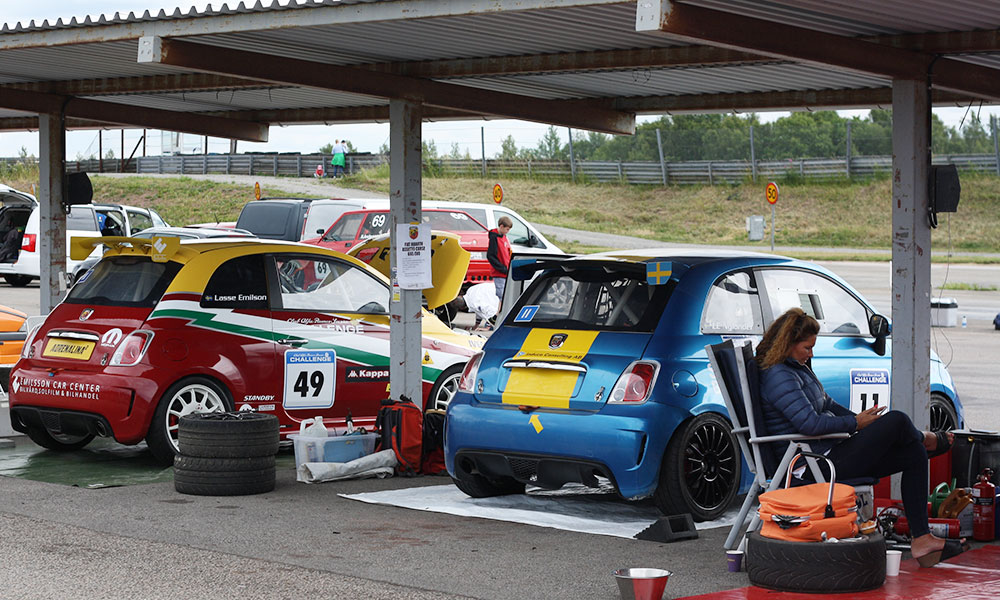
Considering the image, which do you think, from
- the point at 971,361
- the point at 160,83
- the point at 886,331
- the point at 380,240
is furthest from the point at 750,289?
the point at 971,361

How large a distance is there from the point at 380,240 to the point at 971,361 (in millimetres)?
8172

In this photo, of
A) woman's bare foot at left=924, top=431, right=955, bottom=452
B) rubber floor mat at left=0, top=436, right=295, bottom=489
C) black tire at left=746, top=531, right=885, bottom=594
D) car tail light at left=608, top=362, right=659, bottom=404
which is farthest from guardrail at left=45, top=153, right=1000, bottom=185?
black tire at left=746, top=531, right=885, bottom=594

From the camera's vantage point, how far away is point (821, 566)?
21.1ft

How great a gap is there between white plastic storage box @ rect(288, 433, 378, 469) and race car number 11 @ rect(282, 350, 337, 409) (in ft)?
2.21

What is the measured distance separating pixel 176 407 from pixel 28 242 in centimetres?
2043

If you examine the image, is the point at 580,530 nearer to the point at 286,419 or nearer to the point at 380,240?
the point at 286,419

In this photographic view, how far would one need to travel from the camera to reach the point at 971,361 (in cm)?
1859

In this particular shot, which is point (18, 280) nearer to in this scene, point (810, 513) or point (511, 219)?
point (511, 219)

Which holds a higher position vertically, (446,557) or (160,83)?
(160,83)

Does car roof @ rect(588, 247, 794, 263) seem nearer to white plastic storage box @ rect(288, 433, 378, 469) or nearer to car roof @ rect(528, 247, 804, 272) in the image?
car roof @ rect(528, 247, 804, 272)

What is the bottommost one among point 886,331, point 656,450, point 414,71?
point 656,450

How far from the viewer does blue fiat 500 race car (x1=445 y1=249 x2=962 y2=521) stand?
313 inches

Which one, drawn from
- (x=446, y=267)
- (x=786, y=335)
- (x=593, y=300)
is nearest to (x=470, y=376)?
(x=593, y=300)

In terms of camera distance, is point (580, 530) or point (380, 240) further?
point (380, 240)
